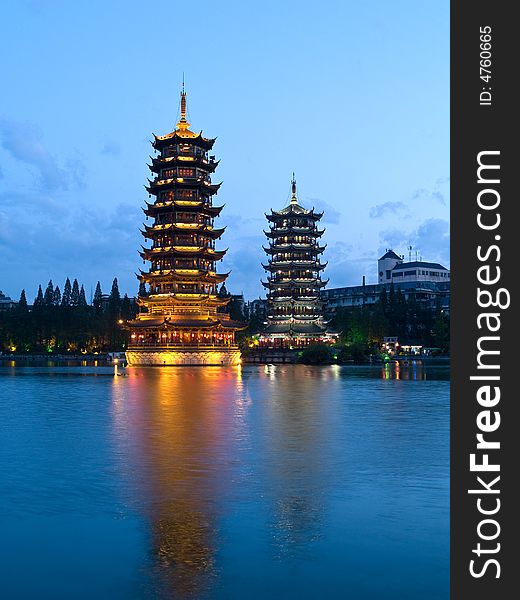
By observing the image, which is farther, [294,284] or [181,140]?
[294,284]

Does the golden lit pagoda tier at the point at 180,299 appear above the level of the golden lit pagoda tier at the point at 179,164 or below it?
below

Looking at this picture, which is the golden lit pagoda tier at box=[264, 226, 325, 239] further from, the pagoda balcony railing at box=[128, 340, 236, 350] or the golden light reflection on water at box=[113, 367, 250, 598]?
the golden light reflection on water at box=[113, 367, 250, 598]

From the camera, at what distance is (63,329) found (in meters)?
128

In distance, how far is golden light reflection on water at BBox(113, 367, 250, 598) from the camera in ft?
37.1

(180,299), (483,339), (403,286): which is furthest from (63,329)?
(483,339)

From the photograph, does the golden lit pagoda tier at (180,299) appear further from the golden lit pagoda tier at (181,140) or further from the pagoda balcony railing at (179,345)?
the golden lit pagoda tier at (181,140)

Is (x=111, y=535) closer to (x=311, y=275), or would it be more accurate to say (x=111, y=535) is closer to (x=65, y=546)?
(x=65, y=546)

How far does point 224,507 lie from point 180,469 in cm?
413

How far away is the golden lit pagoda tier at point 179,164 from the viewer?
282ft

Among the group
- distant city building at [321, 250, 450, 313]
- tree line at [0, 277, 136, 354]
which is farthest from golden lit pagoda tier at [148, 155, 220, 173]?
distant city building at [321, 250, 450, 313]

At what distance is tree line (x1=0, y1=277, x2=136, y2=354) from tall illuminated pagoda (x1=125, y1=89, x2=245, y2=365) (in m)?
42.6

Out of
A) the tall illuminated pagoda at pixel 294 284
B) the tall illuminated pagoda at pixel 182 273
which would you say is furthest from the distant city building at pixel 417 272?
the tall illuminated pagoda at pixel 182 273

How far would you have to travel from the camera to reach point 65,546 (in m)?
12.2

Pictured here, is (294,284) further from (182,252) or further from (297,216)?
(182,252)
